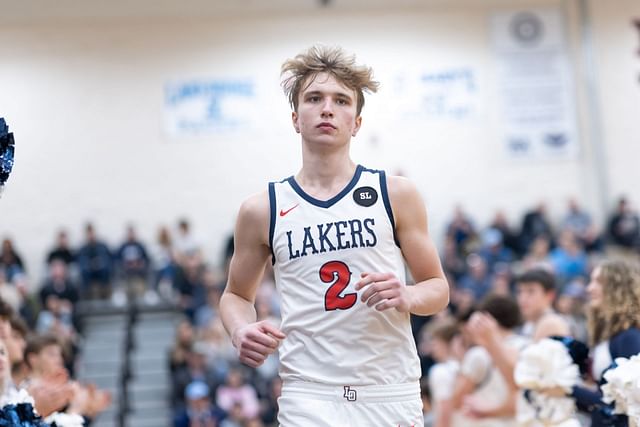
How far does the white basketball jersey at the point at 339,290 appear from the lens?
3914mm

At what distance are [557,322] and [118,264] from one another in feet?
50.0

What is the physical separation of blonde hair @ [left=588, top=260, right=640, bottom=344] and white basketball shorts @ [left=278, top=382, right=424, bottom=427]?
1.93 metres

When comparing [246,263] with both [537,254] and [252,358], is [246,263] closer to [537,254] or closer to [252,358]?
[252,358]

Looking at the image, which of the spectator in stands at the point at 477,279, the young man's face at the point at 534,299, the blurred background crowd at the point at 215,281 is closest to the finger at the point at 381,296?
the young man's face at the point at 534,299

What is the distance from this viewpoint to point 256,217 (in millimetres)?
4164

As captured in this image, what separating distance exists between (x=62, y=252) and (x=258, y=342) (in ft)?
57.3

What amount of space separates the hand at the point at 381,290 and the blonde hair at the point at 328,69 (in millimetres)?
953

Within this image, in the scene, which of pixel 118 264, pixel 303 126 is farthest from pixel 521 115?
pixel 303 126

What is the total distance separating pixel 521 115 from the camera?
885 inches

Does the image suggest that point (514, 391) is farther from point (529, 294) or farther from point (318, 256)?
point (318, 256)

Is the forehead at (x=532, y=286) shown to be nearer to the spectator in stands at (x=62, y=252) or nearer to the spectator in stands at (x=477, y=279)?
the spectator in stands at (x=477, y=279)

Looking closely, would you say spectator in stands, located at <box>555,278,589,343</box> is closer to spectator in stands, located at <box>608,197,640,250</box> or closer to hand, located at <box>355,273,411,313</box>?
spectator in stands, located at <box>608,197,640,250</box>

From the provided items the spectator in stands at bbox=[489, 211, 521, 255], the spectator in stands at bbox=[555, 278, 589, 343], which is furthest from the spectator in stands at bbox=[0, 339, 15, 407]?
the spectator in stands at bbox=[489, 211, 521, 255]

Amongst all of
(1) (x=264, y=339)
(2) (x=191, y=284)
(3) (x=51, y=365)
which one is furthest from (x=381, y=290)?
(2) (x=191, y=284)
